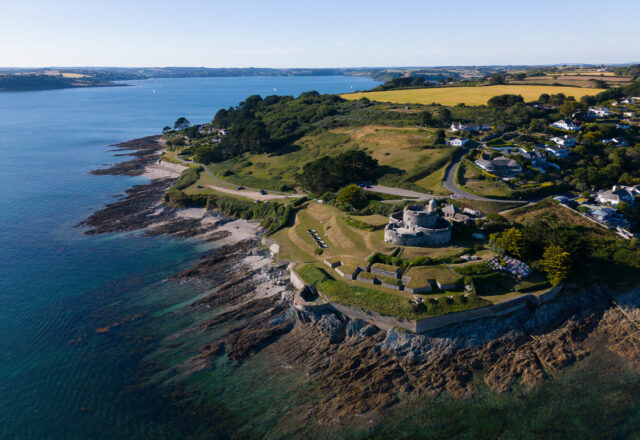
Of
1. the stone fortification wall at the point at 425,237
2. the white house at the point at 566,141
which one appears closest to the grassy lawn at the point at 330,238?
the stone fortification wall at the point at 425,237

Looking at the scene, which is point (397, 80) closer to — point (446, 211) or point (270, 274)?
point (446, 211)

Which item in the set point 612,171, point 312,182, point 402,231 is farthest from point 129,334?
point 612,171

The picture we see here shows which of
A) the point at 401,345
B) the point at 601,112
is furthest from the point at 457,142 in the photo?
the point at 401,345

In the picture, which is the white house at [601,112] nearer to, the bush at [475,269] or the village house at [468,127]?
the village house at [468,127]

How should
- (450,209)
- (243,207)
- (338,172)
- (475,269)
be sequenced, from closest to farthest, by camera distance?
(475,269)
(450,209)
(243,207)
(338,172)

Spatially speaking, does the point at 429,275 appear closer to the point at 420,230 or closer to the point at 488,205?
the point at 420,230

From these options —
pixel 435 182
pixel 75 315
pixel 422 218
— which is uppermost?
pixel 435 182

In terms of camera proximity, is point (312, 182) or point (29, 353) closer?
point (29, 353)
